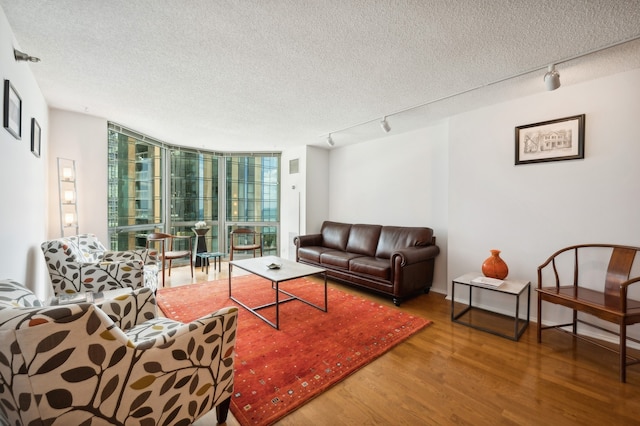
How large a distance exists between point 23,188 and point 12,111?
0.73 m

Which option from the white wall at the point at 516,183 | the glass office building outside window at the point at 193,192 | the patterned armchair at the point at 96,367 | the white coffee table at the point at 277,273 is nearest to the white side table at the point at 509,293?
the white wall at the point at 516,183

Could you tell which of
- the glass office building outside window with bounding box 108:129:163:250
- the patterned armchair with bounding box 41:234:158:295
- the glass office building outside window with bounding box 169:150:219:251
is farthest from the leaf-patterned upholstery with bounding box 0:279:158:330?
the glass office building outside window with bounding box 169:150:219:251

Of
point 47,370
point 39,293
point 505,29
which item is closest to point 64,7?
point 47,370

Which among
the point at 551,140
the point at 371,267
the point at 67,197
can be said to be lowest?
the point at 371,267

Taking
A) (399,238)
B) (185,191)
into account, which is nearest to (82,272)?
(185,191)

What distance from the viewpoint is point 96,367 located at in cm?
103

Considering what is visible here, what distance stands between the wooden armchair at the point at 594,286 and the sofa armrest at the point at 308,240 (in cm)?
336

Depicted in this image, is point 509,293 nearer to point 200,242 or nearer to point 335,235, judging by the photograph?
point 335,235

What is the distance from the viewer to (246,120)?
3.85 meters

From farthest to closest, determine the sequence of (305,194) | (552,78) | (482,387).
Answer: (305,194), (552,78), (482,387)

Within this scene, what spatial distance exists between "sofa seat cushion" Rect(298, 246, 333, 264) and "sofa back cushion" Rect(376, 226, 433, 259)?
0.97m

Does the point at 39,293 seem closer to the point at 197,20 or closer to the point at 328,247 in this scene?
the point at 197,20

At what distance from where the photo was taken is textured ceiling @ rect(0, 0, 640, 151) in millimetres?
1690

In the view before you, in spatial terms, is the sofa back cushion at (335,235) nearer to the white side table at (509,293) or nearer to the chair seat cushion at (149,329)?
the white side table at (509,293)
